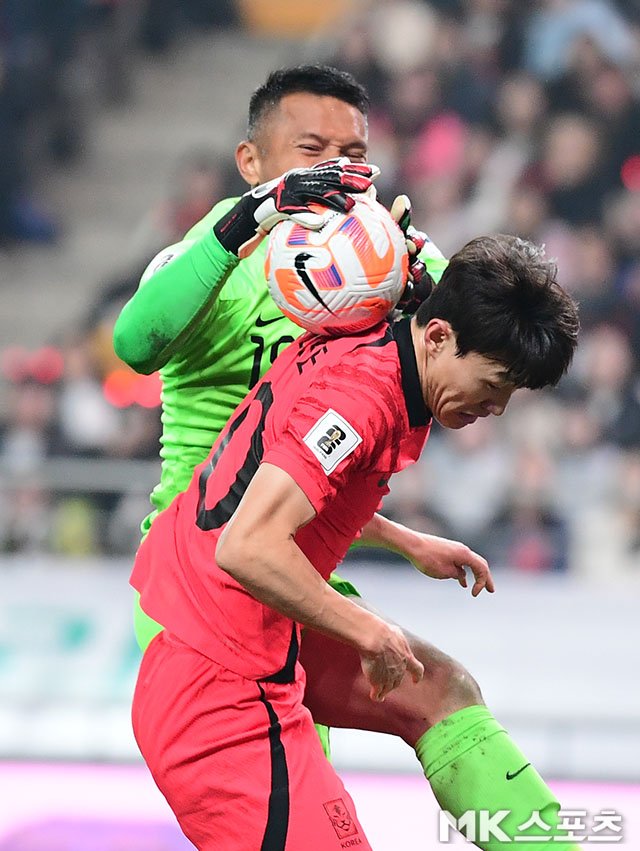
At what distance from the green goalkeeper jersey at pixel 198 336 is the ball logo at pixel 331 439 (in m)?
0.51

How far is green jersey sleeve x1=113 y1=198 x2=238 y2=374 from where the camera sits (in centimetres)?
268

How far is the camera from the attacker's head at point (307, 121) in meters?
2.96

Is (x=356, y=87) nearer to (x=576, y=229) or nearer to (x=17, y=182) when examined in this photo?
(x=576, y=229)

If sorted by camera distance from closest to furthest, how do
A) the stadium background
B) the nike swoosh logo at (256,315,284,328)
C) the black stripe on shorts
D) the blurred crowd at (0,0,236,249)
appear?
the black stripe on shorts
the nike swoosh logo at (256,315,284,328)
the stadium background
the blurred crowd at (0,0,236,249)

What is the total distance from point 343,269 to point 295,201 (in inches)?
6.8

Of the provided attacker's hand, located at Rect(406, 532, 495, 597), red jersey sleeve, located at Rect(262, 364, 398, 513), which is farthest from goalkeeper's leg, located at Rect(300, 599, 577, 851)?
red jersey sleeve, located at Rect(262, 364, 398, 513)

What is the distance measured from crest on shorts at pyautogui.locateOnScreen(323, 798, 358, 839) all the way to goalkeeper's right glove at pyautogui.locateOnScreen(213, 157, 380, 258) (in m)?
0.98

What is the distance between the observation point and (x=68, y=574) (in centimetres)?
608

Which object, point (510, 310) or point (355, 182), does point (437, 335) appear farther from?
point (355, 182)

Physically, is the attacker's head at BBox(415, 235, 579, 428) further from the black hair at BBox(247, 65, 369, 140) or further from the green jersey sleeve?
the black hair at BBox(247, 65, 369, 140)

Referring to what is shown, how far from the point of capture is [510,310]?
237 cm

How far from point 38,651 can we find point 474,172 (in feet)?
13.9

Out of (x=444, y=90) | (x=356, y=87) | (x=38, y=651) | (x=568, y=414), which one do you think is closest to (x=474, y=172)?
(x=444, y=90)

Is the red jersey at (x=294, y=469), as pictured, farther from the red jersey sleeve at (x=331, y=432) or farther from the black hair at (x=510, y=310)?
the black hair at (x=510, y=310)
